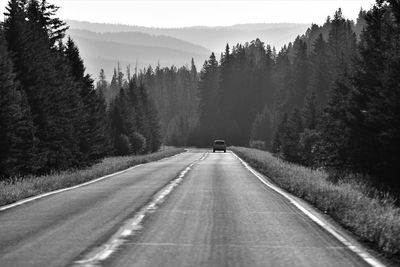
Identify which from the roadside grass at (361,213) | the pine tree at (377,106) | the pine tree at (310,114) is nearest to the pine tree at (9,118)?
the roadside grass at (361,213)

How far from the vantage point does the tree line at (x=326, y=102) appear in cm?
2483

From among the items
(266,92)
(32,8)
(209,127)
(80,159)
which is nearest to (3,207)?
(80,159)

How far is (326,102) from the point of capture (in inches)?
3059

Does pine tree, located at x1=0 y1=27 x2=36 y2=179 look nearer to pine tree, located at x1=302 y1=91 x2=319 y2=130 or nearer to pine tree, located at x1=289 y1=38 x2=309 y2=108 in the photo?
pine tree, located at x1=302 y1=91 x2=319 y2=130

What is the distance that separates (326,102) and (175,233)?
71.0 m

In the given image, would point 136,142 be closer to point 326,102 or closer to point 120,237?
point 326,102

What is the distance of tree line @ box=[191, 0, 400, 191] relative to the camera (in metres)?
24.8

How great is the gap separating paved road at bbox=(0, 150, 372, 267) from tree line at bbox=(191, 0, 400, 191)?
11679mm

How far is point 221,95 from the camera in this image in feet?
532

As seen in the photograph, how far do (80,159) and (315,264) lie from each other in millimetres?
36805

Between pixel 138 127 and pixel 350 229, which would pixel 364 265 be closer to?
pixel 350 229

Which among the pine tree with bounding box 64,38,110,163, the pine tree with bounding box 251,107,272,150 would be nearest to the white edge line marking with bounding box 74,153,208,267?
the pine tree with bounding box 64,38,110,163

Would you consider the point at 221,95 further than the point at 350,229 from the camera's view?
Yes

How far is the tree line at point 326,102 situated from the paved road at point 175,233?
11.7 m
